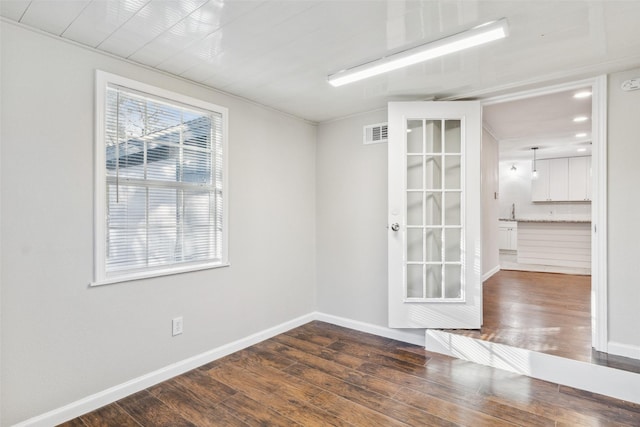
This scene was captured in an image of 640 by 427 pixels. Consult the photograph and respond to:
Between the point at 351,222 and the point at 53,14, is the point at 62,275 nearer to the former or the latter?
the point at 53,14

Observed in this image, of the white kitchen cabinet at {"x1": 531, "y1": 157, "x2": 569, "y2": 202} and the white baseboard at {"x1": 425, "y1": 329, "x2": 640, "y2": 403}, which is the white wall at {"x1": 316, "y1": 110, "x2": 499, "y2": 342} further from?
the white kitchen cabinet at {"x1": 531, "y1": 157, "x2": 569, "y2": 202}

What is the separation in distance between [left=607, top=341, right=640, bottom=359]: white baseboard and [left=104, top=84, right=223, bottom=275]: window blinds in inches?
127

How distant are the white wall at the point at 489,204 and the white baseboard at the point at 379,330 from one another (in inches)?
96.1

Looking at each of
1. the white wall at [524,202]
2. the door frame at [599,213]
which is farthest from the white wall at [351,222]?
the white wall at [524,202]

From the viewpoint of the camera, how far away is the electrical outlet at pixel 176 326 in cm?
257

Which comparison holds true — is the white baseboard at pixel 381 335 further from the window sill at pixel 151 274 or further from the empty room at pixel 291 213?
the window sill at pixel 151 274

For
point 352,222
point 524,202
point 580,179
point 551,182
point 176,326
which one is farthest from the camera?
point 524,202

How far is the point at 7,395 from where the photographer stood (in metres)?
1.81

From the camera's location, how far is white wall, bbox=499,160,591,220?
7.40 meters

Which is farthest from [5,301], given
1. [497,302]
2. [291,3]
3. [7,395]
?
[497,302]

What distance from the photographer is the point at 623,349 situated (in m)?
2.44

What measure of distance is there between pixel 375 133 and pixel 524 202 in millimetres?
6404

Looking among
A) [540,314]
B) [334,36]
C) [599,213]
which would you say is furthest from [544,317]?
[334,36]

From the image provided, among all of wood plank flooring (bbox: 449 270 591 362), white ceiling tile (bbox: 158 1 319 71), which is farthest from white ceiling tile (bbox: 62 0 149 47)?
wood plank flooring (bbox: 449 270 591 362)
